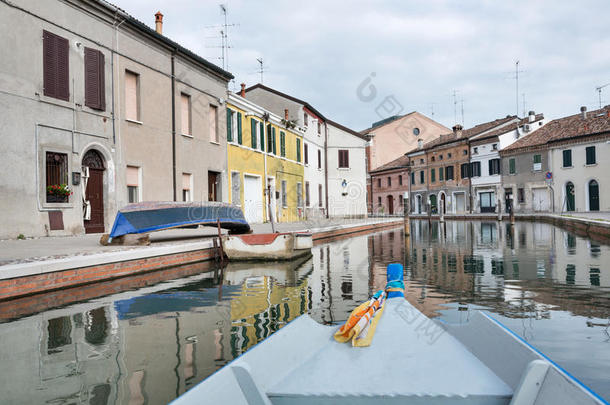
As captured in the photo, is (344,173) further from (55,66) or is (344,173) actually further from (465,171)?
(55,66)

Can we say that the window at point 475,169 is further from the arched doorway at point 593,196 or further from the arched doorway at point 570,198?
the arched doorway at point 593,196

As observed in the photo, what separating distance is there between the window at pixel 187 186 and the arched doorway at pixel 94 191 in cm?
422

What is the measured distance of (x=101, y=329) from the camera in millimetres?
5328

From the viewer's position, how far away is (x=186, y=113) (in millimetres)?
18797

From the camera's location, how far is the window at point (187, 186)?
18391 mm

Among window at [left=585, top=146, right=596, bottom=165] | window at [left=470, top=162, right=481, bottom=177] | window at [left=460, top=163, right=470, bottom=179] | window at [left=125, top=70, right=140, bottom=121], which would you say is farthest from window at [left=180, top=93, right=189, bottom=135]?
window at [left=460, top=163, right=470, bottom=179]

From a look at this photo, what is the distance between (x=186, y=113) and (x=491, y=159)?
33.4m

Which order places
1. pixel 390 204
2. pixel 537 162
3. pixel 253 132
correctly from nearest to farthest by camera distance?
pixel 253 132 < pixel 537 162 < pixel 390 204

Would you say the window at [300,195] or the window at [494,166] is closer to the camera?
the window at [300,195]

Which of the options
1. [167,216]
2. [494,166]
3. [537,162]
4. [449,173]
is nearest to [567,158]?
[537,162]

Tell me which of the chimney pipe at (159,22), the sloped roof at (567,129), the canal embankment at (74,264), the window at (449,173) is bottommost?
the canal embankment at (74,264)

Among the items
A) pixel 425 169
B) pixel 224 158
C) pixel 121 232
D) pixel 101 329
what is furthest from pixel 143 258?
pixel 425 169

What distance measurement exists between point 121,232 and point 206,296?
14.2ft

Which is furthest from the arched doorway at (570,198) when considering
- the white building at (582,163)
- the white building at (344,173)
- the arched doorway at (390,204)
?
the arched doorway at (390,204)
